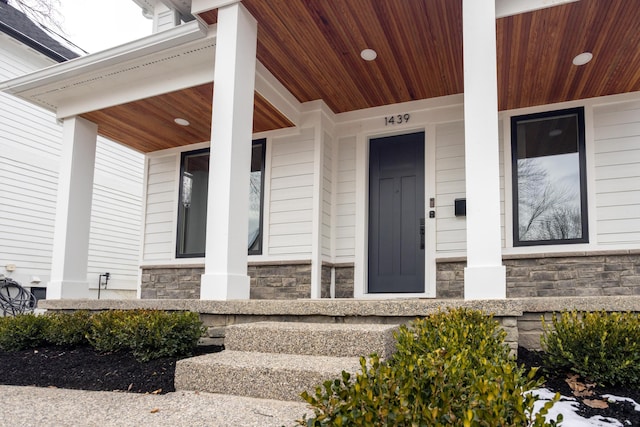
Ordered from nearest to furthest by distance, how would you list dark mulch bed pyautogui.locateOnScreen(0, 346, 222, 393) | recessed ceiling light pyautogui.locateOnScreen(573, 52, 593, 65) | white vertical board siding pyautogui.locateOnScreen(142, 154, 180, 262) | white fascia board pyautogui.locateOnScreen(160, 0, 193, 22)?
dark mulch bed pyautogui.locateOnScreen(0, 346, 222, 393) < recessed ceiling light pyautogui.locateOnScreen(573, 52, 593, 65) < white fascia board pyautogui.locateOnScreen(160, 0, 193, 22) < white vertical board siding pyautogui.locateOnScreen(142, 154, 180, 262)

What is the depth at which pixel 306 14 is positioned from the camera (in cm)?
411

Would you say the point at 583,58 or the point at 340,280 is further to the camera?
the point at 340,280

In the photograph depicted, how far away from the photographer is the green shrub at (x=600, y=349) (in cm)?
238

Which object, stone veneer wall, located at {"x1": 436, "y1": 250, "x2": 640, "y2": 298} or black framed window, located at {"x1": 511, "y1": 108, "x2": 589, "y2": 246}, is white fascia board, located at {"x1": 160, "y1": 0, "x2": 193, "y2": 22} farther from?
stone veneer wall, located at {"x1": 436, "y1": 250, "x2": 640, "y2": 298}

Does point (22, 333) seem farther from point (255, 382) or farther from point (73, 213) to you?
point (255, 382)

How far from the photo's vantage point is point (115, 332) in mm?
3393

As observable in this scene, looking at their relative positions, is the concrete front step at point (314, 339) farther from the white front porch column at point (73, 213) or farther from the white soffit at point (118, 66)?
the white front porch column at point (73, 213)

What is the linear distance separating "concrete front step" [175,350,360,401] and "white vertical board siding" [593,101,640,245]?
11.5ft

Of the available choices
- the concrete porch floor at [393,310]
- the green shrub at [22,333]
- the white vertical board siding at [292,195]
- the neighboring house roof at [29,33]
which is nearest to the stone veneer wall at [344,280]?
the white vertical board siding at [292,195]

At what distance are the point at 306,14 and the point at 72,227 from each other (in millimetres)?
3661

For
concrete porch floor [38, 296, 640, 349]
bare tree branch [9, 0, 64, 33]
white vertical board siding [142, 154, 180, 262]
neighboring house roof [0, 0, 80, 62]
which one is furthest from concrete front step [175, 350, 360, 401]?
bare tree branch [9, 0, 64, 33]

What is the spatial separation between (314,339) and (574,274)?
10.6ft

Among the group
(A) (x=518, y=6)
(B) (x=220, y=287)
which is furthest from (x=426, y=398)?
(A) (x=518, y=6)

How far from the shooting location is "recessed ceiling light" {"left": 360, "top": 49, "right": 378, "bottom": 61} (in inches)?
182
